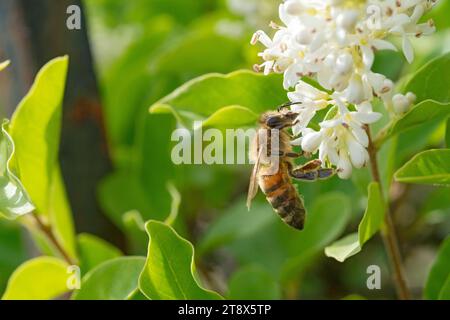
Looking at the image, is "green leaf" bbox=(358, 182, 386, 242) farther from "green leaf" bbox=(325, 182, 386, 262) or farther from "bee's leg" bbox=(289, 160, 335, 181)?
"bee's leg" bbox=(289, 160, 335, 181)

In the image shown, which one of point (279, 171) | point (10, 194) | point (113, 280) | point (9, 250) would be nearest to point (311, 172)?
point (279, 171)

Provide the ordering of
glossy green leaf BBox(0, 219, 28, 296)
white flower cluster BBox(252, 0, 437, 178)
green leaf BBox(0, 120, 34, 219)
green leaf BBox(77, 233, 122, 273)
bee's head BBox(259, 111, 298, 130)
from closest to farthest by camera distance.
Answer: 1. white flower cluster BBox(252, 0, 437, 178)
2. green leaf BBox(0, 120, 34, 219)
3. bee's head BBox(259, 111, 298, 130)
4. green leaf BBox(77, 233, 122, 273)
5. glossy green leaf BBox(0, 219, 28, 296)

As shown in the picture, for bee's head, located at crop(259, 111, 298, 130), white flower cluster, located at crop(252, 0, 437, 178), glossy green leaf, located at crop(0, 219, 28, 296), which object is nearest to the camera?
white flower cluster, located at crop(252, 0, 437, 178)

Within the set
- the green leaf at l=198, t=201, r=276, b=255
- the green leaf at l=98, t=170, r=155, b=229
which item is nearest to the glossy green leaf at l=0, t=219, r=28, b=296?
the green leaf at l=98, t=170, r=155, b=229

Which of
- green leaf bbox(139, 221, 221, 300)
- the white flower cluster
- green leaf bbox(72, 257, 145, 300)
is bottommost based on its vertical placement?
green leaf bbox(72, 257, 145, 300)
